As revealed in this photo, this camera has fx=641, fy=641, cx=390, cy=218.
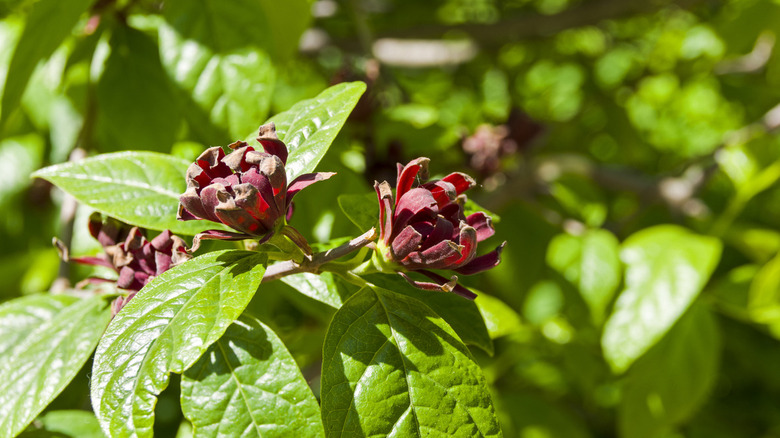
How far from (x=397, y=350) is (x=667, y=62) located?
2.58m

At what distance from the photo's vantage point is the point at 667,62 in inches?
112

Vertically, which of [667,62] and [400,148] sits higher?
[400,148]

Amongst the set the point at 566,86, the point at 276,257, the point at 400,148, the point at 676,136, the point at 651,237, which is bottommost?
the point at 676,136

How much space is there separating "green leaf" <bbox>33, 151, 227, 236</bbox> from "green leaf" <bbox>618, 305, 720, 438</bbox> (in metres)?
1.28

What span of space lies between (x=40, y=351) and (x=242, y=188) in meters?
0.47

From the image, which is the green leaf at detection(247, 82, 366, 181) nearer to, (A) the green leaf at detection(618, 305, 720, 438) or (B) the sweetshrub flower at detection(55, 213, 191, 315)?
(B) the sweetshrub flower at detection(55, 213, 191, 315)

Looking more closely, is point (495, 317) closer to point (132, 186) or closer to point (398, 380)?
point (398, 380)

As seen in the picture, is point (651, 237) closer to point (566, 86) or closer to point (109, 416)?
point (109, 416)

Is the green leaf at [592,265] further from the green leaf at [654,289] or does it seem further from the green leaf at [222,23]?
the green leaf at [222,23]

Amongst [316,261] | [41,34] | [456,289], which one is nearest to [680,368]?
[456,289]

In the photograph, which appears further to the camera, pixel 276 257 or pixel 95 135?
pixel 95 135

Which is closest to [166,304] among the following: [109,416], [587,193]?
[109,416]

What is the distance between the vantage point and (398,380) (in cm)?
71

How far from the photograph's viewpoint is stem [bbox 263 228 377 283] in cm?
72
